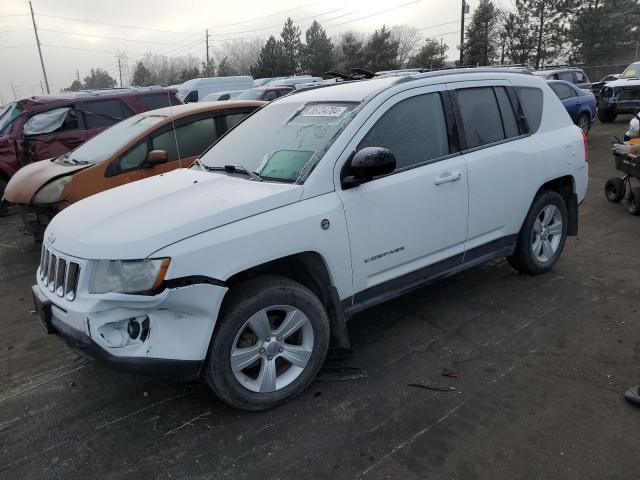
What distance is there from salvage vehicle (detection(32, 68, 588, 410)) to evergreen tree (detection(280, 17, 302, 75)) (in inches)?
2121

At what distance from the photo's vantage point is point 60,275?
10.1 ft

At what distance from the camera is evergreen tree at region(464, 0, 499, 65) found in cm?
4322

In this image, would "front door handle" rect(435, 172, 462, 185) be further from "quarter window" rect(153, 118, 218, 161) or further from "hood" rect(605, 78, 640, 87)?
"hood" rect(605, 78, 640, 87)

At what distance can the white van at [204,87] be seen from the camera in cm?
2217

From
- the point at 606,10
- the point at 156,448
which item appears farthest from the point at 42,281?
the point at 606,10

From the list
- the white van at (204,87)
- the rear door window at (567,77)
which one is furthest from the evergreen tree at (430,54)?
the rear door window at (567,77)

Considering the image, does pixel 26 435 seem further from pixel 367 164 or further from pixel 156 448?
pixel 367 164

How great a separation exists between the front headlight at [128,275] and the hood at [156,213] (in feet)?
0.15

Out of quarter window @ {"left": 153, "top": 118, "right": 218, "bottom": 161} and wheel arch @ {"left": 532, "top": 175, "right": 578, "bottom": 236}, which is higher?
quarter window @ {"left": 153, "top": 118, "right": 218, "bottom": 161}

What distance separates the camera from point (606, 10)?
42.3m

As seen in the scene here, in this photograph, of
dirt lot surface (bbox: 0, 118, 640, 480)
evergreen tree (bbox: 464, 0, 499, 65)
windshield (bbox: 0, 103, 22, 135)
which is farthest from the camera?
evergreen tree (bbox: 464, 0, 499, 65)

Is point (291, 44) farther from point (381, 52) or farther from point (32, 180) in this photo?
point (32, 180)

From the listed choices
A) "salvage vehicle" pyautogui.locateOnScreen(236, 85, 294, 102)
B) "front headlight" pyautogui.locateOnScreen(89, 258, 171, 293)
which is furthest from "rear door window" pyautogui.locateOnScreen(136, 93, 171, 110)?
"front headlight" pyautogui.locateOnScreen(89, 258, 171, 293)

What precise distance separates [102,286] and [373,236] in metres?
1.71
